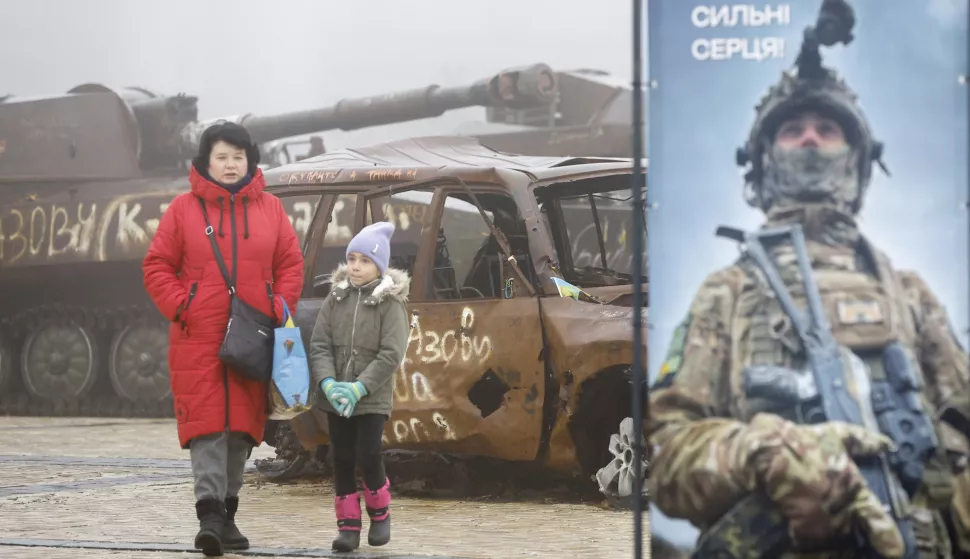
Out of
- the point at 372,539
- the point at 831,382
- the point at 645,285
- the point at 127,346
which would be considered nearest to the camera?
the point at 831,382

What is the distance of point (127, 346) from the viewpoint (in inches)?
829

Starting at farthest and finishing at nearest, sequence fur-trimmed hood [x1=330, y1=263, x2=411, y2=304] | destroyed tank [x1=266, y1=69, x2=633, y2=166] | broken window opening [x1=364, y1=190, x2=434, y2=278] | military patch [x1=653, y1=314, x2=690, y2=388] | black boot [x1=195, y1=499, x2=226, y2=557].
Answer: destroyed tank [x1=266, y1=69, x2=633, y2=166]
broken window opening [x1=364, y1=190, x2=434, y2=278]
fur-trimmed hood [x1=330, y1=263, x2=411, y2=304]
black boot [x1=195, y1=499, x2=226, y2=557]
military patch [x1=653, y1=314, x2=690, y2=388]

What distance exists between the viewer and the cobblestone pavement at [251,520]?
722cm

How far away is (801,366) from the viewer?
14.8 feet

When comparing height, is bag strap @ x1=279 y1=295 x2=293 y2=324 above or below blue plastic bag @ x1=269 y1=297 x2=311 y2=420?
above

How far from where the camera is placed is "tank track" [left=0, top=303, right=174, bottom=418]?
20.8 m

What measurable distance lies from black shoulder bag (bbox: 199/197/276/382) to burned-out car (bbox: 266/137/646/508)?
2080 millimetres

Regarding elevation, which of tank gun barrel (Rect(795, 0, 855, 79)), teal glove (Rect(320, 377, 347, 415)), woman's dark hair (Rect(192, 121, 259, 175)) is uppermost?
woman's dark hair (Rect(192, 121, 259, 175))

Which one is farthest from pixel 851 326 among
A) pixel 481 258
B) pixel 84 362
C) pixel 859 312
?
pixel 84 362

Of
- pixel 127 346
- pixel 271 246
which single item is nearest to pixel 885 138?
pixel 271 246

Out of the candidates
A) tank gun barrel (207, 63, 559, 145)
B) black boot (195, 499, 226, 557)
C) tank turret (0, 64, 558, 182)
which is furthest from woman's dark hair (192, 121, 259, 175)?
tank gun barrel (207, 63, 559, 145)

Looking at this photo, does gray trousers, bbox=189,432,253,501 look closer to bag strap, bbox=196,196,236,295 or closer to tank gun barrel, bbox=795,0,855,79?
bag strap, bbox=196,196,236,295

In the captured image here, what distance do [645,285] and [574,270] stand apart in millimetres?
414

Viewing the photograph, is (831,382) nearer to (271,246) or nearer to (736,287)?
(736,287)
